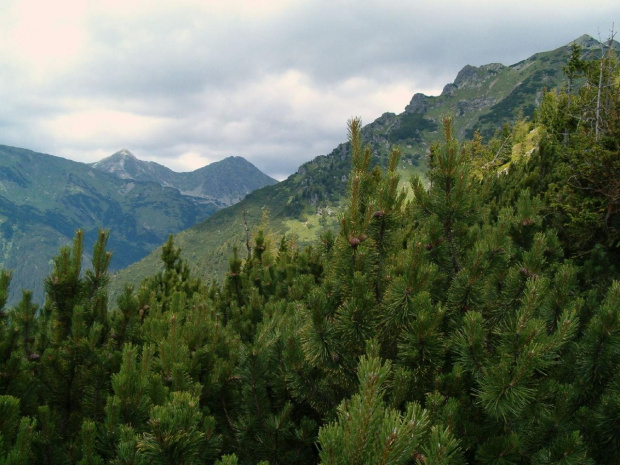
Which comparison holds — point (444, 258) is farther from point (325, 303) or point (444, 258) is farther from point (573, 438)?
point (573, 438)

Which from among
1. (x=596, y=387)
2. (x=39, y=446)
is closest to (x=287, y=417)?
(x=39, y=446)

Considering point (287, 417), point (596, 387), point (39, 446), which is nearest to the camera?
point (39, 446)

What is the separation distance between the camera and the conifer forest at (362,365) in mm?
2481

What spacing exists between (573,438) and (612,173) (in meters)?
9.50

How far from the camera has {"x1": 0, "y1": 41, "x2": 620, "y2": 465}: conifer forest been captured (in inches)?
97.7

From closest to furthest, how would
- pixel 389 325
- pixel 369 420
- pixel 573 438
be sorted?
pixel 369 420 → pixel 573 438 → pixel 389 325

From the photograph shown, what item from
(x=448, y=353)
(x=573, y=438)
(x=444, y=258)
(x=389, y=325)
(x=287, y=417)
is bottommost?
(x=287, y=417)

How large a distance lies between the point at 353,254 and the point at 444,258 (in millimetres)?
1712

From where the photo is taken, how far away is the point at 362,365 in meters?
1.89

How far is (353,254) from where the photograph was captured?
3.68 meters

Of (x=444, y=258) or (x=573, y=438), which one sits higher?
(x=444, y=258)

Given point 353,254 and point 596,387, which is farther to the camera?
point 353,254

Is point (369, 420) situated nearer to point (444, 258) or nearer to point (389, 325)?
point (389, 325)

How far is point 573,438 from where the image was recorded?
2.76 m
